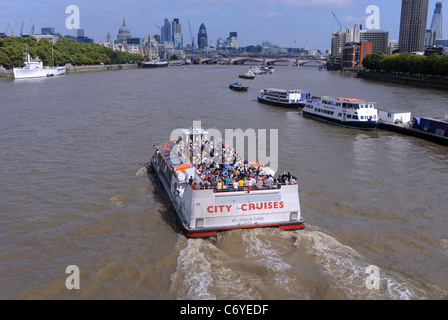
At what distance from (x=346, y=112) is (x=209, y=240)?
3256 cm

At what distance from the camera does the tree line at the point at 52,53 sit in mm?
110062

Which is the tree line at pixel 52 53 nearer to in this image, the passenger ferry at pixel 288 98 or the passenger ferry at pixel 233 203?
the passenger ferry at pixel 288 98

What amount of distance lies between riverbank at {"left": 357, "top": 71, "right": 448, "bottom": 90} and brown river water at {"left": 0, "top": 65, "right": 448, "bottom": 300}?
53313 millimetres

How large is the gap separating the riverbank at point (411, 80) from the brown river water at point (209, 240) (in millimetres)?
53313

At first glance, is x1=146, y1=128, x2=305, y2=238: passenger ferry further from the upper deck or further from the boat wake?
the upper deck

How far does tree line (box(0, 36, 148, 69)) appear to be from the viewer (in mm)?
110062

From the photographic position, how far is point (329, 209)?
19.2 meters

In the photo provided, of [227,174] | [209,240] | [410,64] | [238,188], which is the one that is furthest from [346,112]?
[410,64]

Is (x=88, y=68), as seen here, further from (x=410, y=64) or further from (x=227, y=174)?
(x=227, y=174)

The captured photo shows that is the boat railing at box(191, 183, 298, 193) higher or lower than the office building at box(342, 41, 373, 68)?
lower

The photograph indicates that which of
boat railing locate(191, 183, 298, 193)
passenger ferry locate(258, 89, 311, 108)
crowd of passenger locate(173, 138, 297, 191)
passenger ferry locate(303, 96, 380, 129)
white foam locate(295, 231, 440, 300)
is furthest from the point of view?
passenger ferry locate(258, 89, 311, 108)

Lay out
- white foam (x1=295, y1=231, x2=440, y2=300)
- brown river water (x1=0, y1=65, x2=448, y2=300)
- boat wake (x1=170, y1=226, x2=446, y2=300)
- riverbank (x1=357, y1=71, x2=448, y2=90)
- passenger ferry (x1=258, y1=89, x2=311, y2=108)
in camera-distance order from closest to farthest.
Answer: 1. boat wake (x1=170, y1=226, x2=446, y2=300)
2. white foam (x1=295, y1=231, x2=440, y2=300)
3. brown river water (x1=0, y1=65, x2=448, y2=300)
4. passenger ferry (x1=258, y1=89, x2=311, y2=108)
5. riverbank (x1=357, y1=71, x2=448, y2=90)

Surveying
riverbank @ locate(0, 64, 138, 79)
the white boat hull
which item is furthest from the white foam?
riverbank @ locate(0, 64, 138, 79)
